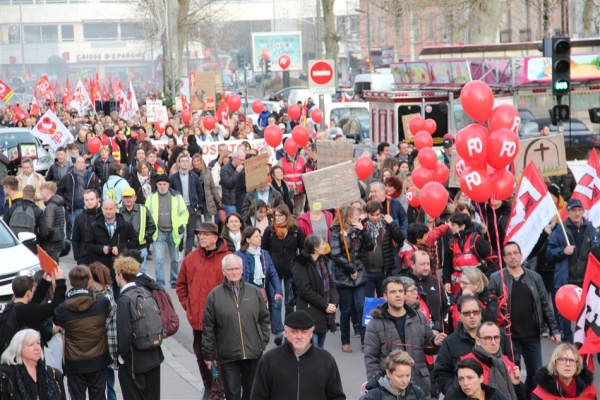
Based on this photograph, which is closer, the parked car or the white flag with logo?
the parked car

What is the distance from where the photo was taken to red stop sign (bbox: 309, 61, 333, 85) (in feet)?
70.6

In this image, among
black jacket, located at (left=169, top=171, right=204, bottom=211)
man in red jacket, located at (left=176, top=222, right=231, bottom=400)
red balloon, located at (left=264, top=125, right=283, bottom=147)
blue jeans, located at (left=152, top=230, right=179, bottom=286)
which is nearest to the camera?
man in red jacket, located at (left=176, top=222, right=231, bottom=400)

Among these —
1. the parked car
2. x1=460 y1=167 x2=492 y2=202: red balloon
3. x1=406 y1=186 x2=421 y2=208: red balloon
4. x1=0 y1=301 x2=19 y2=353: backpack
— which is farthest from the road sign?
x1=0 y1=301 x2=19 y2=353: backpack

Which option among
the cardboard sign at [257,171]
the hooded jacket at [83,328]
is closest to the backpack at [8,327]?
the hooded jacket at [83,328]

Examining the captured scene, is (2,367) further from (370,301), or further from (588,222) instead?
(588,222)

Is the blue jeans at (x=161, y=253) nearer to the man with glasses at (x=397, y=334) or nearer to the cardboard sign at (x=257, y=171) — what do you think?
the cardboard sign at (x=257, y=171)

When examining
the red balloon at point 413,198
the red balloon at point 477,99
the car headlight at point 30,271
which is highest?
the red balloon at point 477,99

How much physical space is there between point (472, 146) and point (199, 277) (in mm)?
2765

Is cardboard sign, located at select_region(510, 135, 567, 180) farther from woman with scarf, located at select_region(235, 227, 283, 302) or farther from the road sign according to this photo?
the road sign

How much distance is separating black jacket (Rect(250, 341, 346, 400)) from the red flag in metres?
3.63

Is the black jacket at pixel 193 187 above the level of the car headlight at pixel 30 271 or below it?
above

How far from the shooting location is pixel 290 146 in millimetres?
18000

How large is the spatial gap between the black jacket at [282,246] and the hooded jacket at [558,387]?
4.83 meters

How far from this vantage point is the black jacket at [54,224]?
1437 centimetres
